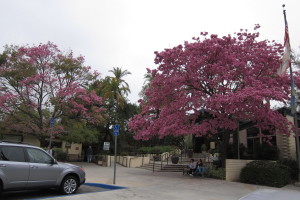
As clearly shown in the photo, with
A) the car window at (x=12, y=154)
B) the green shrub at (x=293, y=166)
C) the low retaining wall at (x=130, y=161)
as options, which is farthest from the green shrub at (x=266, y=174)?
the low retaining wall at (x=130, y=161)

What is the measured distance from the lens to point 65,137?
22500mm

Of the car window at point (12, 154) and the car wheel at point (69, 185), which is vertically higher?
the car window at point (12, 154)

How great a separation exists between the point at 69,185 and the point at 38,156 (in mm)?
1410

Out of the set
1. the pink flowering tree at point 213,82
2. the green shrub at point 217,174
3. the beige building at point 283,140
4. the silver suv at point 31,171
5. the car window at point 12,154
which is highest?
the pink flowering tree at point 213,82

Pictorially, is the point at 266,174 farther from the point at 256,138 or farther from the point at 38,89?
the point at 38,89

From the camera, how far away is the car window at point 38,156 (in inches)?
333

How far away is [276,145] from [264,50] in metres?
6.96

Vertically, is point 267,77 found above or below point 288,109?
above

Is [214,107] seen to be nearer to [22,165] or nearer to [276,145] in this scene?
[276,145]

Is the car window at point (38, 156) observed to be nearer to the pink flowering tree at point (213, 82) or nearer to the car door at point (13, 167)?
the car door at point (13, 167)

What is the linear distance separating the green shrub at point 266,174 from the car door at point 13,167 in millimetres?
10455

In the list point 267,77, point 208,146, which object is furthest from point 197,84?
point 208,146

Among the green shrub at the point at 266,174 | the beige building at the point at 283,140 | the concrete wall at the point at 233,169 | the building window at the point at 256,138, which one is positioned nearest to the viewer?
the green shrub at the point at 266,174

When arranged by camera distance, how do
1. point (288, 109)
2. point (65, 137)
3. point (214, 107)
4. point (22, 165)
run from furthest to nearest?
point (65, 137) < point (288, 109) < point (214, 107) < point (22, 165)
